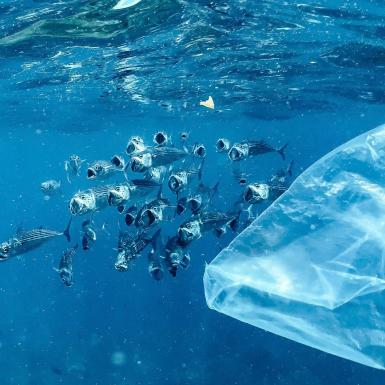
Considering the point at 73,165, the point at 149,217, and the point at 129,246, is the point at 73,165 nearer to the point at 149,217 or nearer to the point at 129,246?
the point at 129,246

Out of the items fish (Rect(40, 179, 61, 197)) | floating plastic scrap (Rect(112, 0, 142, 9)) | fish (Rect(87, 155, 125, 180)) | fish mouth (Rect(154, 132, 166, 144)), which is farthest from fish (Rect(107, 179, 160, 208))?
floating plastic scrap (Rect(112, 0, 142, 9))

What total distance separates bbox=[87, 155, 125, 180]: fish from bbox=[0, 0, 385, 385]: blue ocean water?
1.14 meters

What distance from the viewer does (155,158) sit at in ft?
25.9

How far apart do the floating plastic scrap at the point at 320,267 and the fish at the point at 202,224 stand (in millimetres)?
3922

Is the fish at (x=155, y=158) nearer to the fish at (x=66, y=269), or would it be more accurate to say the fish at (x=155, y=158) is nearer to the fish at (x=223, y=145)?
the fish at (x=223, y=145)

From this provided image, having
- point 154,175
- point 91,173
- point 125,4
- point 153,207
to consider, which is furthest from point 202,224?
point 125,4

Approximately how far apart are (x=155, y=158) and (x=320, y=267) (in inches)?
209

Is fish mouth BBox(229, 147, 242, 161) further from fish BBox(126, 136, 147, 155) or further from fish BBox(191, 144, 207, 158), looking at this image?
fish BBox(126, 136, 147, 155)

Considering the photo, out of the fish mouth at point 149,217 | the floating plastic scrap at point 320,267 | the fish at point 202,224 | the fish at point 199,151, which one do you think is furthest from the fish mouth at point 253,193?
the floating plastic scrap at point 320,267

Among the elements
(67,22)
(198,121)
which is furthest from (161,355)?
(198,121)

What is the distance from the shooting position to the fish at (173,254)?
7188mm

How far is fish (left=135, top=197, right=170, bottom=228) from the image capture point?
703cm

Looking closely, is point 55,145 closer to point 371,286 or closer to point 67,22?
point 67,22

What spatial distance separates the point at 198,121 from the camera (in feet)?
99.1
